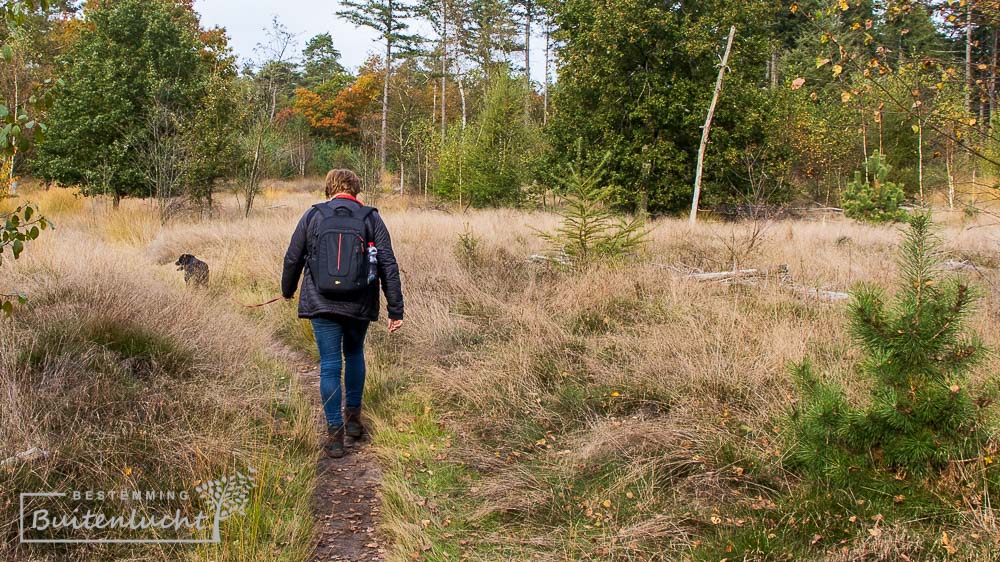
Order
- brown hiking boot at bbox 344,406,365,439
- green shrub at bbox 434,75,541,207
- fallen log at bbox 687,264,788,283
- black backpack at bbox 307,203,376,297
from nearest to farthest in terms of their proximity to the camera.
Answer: black backpack at bbox 307,203,376,297
brown hiking boot at bbox 344,406,365,439
fallen log at bbox 687,264,788,283
green shrub at bbox 434,75,541,207

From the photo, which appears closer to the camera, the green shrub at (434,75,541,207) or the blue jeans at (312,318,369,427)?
the blue jeans at (312,318,369,427)

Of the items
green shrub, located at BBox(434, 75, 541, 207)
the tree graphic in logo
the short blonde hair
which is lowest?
the tree graphic in logo

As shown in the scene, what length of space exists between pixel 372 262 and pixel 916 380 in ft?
10.7

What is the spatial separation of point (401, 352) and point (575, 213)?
3.20 meters

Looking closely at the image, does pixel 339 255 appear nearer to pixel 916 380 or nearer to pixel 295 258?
pixel 295 258

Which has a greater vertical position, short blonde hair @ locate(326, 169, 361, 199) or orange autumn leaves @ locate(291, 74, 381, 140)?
orange autumn leaves @ locate(291, 74, 381, 140)

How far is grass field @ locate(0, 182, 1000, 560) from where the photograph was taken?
3113 mm

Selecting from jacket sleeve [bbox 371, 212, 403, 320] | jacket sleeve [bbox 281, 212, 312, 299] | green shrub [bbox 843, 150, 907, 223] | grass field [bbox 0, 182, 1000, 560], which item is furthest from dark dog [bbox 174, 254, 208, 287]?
green shrub [bbox 843, 150, 907, 223]

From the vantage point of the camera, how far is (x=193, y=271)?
8.63 m

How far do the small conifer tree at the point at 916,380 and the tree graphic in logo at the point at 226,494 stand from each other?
2943 millimetres

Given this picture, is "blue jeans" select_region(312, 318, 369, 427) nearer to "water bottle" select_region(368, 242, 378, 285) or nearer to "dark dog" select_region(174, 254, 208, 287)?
"water bottle" select_region(368, 242, 378, 285)

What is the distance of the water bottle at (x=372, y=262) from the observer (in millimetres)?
4617

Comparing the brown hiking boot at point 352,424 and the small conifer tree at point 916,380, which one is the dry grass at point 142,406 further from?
the small conifer tree at point 916,380

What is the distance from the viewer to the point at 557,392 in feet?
16.3
